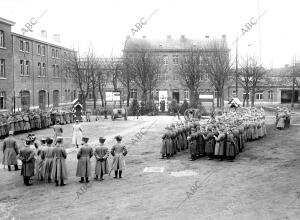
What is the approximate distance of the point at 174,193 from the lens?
432 inches

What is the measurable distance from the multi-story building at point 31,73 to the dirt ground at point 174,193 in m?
23.9

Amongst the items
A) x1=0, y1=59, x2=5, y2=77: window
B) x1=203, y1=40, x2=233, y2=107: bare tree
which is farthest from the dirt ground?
x1=203, y1=40, x2=233, y2=107: bare tree

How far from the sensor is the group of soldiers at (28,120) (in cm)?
2348

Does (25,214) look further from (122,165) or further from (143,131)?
(143,131)

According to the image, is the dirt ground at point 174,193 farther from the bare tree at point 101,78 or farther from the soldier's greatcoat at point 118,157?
the bare tree at point 101,78

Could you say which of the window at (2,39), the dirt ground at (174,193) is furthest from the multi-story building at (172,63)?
the dirt ground at (174,193)

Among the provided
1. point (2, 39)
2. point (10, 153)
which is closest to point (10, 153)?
point (10, 153)

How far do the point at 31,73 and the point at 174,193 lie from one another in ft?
121

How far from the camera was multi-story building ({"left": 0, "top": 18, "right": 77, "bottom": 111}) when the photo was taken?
36.7m

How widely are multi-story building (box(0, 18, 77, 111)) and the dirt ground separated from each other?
23899 millimetres

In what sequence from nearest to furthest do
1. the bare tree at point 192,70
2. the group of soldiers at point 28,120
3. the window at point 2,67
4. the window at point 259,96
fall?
the group of soldiers at point 28,120 → the window at point 2,67 → the bare tree at point 192,70 → the window at point 259,96

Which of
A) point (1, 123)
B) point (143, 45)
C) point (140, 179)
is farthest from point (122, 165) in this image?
point (143, 45)

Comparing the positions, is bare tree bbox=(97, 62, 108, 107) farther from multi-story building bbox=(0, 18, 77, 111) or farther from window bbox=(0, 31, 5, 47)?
window bbox=(0, 31, 5, 47)

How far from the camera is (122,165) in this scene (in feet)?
42.6
